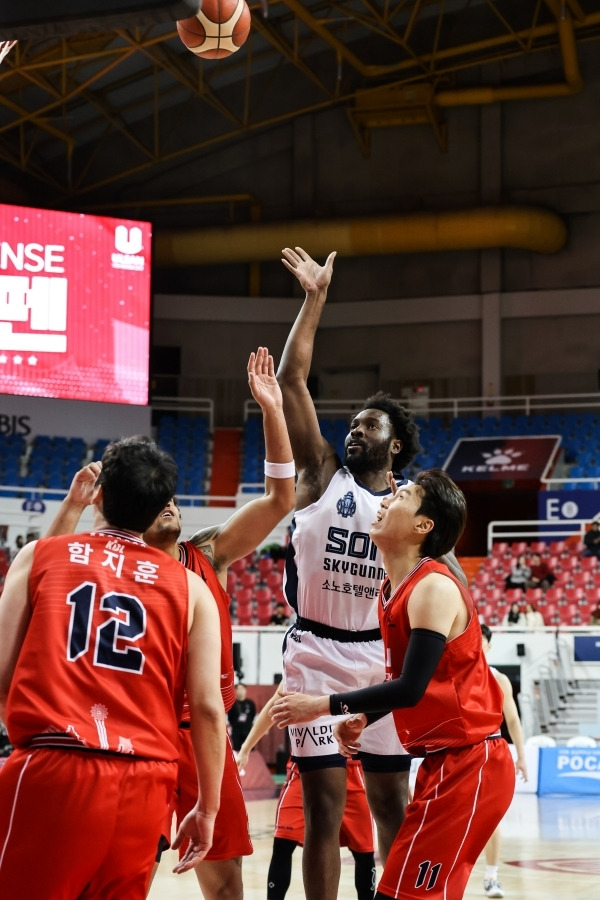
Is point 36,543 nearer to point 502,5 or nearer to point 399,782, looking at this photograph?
point 399,782

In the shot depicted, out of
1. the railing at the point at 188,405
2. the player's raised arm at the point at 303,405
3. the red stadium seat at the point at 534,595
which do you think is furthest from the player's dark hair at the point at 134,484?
the railing at the point at 188,405

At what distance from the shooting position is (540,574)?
19.7 metres

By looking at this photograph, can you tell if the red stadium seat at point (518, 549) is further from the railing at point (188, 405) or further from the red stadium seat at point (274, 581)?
the railing at point (188, 405)

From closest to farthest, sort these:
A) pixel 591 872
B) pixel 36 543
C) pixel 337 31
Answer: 1. pixel 36 543
2. pixel 591 872
3. pixel 337 31

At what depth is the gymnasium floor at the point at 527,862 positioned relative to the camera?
307 inches

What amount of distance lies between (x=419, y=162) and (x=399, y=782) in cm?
2300

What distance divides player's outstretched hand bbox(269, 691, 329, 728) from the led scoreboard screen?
54.1 feet

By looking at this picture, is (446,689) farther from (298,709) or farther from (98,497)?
(98,497)

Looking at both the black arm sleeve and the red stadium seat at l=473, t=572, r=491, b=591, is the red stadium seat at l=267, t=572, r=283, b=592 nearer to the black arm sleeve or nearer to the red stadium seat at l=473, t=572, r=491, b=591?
the red stadium seat at l=473, t=572, r=491, b=591

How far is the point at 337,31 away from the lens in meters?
24.7

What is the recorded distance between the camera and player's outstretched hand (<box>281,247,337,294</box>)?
17.9ft

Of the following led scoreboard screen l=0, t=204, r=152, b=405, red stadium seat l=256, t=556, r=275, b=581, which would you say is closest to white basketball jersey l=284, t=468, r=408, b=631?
led scoreboard screen l=0, t=204, r=152, b=405

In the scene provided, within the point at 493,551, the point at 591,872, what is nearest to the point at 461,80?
the point at 493,551

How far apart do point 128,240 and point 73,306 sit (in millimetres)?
1772
